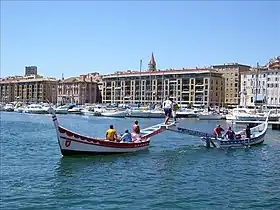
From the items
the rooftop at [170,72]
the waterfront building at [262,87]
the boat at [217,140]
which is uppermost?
the rooftop at [170,72]

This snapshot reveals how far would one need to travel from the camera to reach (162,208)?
16.2 metres

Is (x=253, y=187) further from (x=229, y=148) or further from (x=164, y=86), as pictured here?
(x=164, y=86)

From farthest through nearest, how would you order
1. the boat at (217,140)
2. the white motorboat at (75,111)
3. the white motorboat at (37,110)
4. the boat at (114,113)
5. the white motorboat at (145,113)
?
1. the white motorboat at (37,110)
2. the white motorboat at (75,111)
3. the boat at (114,113)
4. the white motorboat at (145,113)
5. the boat at (217,140)

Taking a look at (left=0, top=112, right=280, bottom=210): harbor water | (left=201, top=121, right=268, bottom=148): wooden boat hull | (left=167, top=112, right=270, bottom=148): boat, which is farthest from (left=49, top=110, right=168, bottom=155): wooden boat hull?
(left=201, top=121, right=268, bottom=148): wooden boat hull

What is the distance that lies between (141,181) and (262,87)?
123124 mm

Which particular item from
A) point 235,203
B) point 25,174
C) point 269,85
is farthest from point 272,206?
point 269,85

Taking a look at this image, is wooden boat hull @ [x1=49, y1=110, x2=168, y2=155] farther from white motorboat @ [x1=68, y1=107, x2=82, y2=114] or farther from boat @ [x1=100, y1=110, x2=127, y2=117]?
white motorboat @ [x1=68, y1=107, x2=82, y2=114]

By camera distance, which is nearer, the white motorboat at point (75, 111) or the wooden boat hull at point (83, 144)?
the wooden boat hull at point (83, 144)

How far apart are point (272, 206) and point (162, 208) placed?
4.18 metres

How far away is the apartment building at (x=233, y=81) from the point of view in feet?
527

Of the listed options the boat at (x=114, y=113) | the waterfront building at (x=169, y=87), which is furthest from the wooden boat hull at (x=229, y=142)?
the waterfront building at (x=169, y=87)

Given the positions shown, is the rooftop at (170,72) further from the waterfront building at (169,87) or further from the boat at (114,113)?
the boat at (114,113)

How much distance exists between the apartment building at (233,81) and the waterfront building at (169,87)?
2.15 meters

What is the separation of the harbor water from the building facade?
130 metres
